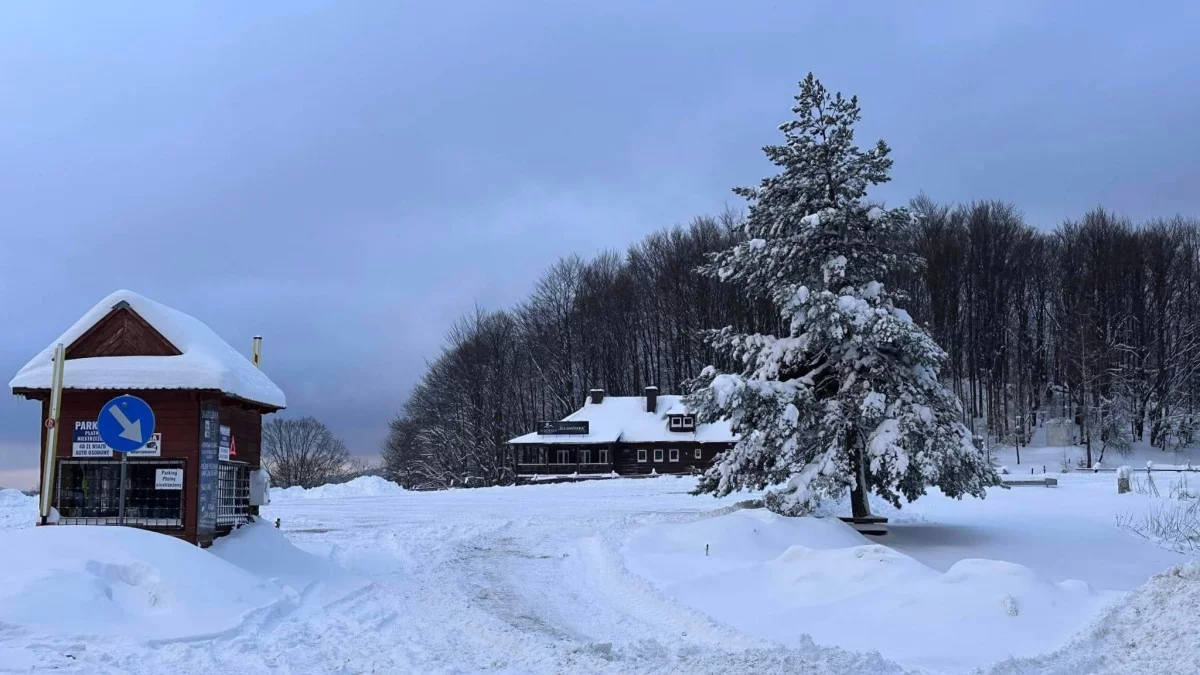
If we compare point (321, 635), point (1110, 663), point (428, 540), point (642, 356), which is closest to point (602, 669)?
point (321, 635)

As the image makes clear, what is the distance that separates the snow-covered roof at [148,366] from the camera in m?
12.5

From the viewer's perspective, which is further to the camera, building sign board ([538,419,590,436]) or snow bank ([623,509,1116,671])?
building sign board ([538,419,590,436])

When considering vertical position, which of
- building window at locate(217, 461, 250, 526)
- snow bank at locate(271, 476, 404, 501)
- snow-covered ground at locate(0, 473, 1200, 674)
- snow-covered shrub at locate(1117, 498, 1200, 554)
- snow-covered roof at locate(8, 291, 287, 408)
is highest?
snow-covered roof at locate(8, 291, 287, 408)

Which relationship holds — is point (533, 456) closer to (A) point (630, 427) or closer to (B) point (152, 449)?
(A) point (630, 427)

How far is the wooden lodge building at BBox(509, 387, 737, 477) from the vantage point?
56.7 m

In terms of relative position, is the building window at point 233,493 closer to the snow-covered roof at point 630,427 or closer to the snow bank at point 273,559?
the snow bank at point 273,559

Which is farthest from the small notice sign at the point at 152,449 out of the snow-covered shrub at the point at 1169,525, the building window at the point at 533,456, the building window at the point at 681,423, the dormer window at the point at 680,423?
the dormer window at the point at 680,423

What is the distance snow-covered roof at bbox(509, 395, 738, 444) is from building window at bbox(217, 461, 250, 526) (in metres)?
41.8

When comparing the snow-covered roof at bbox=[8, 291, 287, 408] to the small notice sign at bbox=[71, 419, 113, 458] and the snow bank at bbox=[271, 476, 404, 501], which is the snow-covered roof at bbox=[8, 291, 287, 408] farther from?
the snow bank at bbox=[271, 476, 404, 501]

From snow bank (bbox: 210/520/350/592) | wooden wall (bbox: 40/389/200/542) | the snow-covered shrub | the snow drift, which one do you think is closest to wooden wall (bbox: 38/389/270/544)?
wooden wall (bbox: 40/389/200/542)

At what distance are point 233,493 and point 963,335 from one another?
5953cm

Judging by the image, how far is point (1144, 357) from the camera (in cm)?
5934

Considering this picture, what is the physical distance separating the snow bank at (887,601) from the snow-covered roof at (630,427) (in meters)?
42.1

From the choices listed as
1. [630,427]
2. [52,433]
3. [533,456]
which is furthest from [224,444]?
[630,427]
